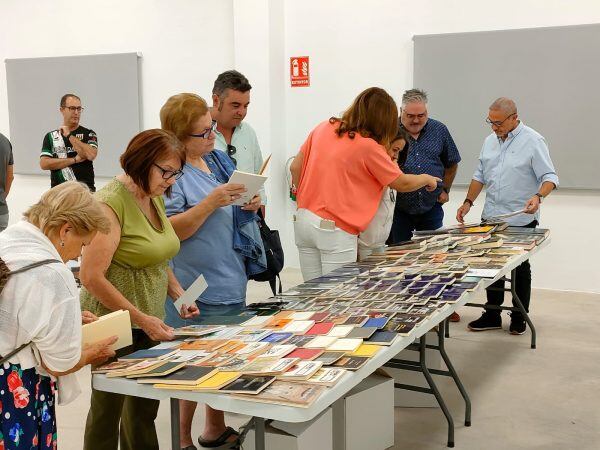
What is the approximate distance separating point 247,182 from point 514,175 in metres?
2.49

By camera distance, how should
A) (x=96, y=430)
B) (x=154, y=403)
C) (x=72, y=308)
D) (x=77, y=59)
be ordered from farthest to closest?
(x=77, y=59)
(x=154, y=403)
(x=96, y=430)
(x=72, y=308)

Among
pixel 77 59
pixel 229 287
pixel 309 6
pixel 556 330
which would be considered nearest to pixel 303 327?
pixel 229 287

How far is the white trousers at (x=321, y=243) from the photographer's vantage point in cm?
339

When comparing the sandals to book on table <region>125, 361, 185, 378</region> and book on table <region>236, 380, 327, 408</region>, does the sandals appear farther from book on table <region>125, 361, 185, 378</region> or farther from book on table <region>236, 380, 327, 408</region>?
book on table <region>236, 380, 327, 408</region>

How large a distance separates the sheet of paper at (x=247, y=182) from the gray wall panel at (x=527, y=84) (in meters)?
3.78

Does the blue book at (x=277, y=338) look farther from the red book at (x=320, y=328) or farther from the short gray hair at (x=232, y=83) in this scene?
the short gray hair at (x=232, y=83)

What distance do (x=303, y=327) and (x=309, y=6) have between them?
4.82 meters

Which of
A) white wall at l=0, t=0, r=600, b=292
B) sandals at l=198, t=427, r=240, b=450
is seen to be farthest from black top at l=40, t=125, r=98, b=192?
sandals at l=198, t=427, r=240, b=450

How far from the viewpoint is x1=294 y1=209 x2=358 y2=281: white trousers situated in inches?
133

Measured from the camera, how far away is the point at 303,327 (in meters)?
2.40

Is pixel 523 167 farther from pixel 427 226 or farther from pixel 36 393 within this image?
pixel 36 393

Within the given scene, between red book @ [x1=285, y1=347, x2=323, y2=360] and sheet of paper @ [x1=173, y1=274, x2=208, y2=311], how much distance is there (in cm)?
45

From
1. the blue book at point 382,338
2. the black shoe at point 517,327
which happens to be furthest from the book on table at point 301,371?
the black shoe at point 517,327

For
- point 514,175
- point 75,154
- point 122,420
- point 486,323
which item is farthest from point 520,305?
point 75,154
